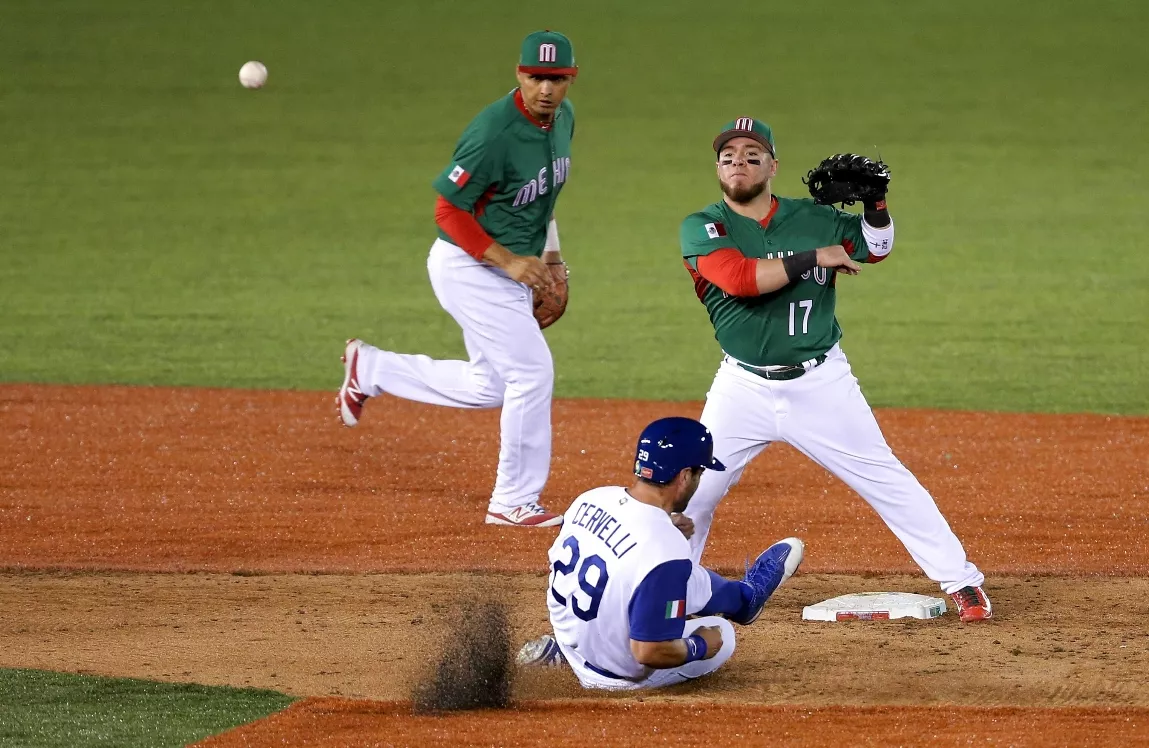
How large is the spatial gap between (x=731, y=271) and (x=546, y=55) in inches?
73.0

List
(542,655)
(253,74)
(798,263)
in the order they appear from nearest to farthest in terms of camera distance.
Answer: (542,655) < (798,263) < (253,74)

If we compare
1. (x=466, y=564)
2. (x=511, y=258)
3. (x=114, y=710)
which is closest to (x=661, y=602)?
(x=114, y=710)

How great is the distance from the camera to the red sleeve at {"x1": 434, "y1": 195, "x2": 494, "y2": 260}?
293 inches

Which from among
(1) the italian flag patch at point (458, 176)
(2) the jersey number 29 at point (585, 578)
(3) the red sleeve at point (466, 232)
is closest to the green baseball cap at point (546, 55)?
(1) the italian flag patch at point (458, 176)

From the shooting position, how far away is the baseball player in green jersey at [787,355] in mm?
6035

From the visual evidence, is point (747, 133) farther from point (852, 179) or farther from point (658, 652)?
point (658, 652)

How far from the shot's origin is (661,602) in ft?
16.6

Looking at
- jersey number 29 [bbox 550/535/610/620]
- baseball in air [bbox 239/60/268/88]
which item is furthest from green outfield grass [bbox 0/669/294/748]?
baseball in air [bbox 239/60/268/88]

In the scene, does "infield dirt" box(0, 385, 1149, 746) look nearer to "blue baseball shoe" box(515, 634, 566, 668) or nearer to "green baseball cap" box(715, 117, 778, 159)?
"blue baseball shoe" box(515, 634, 566, 668)

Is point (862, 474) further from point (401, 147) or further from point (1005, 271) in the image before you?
point (401, 147)

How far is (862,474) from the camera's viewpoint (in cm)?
611

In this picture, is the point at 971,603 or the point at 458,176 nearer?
the point at 971,603

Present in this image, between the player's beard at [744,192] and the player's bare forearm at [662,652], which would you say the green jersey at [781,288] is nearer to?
the player's beard at [744,192]

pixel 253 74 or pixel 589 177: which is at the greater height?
pixel 253 74
